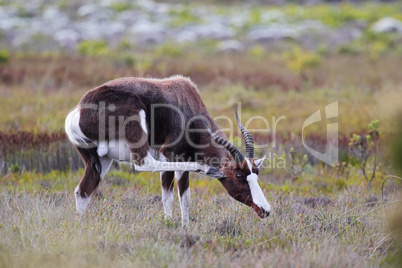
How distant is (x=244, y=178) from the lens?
527cm

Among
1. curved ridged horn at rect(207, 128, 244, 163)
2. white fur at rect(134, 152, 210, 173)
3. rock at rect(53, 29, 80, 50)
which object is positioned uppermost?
rock at rect(53, 29, 80, 50)

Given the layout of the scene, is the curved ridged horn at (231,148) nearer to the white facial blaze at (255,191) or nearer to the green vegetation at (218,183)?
the white facial blaze at (255,191)

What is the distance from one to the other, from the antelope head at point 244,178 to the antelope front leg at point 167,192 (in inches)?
29.1

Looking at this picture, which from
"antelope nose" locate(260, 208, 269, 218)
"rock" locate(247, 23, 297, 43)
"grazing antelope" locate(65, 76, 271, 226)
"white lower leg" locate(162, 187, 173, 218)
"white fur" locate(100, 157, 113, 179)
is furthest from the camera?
"rock" locate(247, 23, 297, 43)

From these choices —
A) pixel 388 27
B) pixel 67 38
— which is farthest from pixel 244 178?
pixel 388 27

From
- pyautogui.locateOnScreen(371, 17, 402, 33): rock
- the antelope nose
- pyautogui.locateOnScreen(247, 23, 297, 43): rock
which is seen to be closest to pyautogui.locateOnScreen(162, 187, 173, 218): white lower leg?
the antelope nose

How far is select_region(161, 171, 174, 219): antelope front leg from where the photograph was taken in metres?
5.80

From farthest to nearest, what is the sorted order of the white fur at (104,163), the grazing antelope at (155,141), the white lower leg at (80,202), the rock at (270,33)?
the rock at (270,33)
the white fur at (104,163)
the white lower leg at (80,202)
the grazing antelope at (155,141)

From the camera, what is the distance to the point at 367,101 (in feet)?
44.6

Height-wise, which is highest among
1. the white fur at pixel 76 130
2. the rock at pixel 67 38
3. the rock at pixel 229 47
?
the rock at pixel 67 38

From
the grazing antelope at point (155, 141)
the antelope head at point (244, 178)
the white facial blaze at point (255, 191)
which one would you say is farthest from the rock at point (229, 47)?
the white facial blaze at point (255, 191)

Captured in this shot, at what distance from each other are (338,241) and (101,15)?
1104 inches

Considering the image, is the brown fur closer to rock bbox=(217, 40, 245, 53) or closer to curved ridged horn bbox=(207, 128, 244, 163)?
curved ridged horn bbox=(207, 128, 244, 163)

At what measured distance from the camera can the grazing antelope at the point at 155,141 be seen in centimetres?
525
